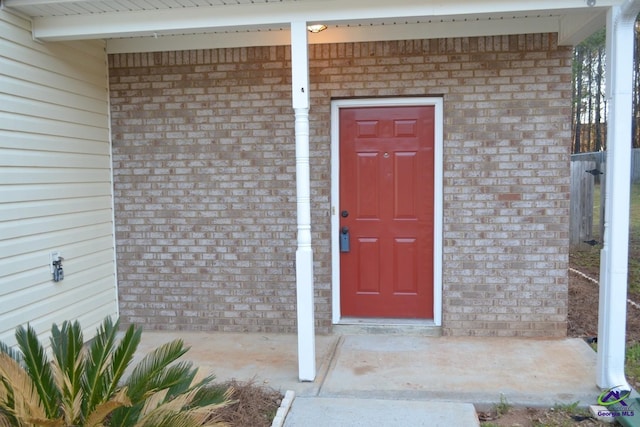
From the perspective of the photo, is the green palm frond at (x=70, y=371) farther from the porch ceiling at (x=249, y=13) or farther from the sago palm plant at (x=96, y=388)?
the porch ceiling at (x=249, y=13)

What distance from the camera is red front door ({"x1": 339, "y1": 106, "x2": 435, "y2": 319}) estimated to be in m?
5.01

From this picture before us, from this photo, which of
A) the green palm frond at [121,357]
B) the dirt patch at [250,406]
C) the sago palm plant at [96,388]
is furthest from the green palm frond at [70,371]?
the dirt patch at [250,406]

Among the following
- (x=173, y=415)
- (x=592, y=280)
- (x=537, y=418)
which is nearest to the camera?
(x=173, y=415)

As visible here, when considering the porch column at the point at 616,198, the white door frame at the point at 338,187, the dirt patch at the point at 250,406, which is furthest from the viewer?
the white door frame at the point at 338,187

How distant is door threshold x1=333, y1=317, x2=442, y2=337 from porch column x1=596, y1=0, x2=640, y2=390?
1.63 metres

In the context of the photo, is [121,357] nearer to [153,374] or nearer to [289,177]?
[153,374]

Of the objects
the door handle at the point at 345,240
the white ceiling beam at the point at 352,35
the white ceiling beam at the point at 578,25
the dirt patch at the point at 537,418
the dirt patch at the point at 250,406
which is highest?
the white ceiling beam at the point at 352,35

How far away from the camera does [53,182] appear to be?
4344 mm

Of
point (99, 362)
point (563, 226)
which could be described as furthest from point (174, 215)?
point (563, 226)

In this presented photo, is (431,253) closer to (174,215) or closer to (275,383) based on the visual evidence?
(275,383)

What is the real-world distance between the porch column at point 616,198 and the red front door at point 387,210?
1675 millimetres

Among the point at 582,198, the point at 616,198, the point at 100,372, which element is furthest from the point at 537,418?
the point at 582,198

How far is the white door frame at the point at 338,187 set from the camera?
495 cm

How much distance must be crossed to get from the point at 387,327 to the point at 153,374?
272 cm
